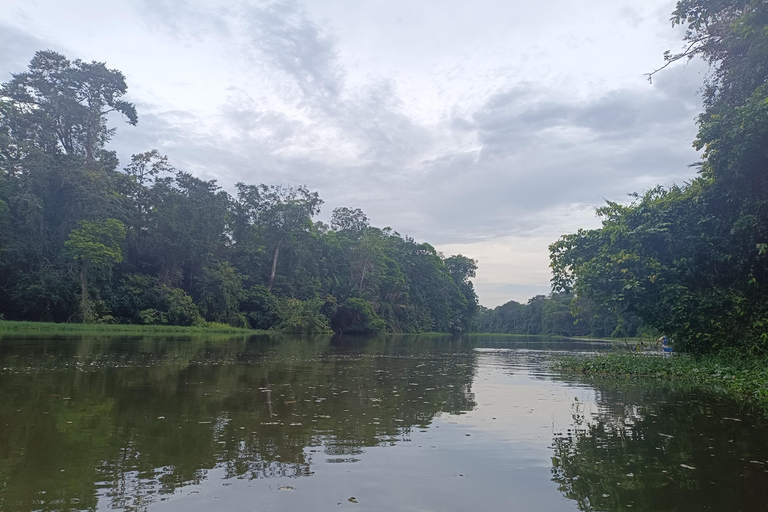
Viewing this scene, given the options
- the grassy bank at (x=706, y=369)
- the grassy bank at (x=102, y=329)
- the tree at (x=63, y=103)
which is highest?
the tree at (x=63, y=103)

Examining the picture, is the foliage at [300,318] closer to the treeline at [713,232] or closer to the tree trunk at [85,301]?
the tree trunk at [85,301]

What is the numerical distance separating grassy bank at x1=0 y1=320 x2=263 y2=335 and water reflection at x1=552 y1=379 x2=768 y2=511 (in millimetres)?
34900

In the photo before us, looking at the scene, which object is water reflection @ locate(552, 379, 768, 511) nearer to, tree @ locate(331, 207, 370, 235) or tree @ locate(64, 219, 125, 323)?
tree @ locate(64, 219, 125, 323)

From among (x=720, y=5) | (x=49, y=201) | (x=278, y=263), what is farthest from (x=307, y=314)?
(x=720, y=5)

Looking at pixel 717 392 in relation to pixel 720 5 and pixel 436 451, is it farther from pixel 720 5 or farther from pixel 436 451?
pixel 720 5

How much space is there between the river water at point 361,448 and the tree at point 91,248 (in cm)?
3191

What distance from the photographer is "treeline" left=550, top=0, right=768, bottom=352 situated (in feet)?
49.2

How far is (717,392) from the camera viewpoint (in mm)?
12477

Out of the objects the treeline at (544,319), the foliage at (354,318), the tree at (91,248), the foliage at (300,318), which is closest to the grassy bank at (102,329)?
the tree at (91,248)

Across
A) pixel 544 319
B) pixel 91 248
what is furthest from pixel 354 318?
pixel 544 319

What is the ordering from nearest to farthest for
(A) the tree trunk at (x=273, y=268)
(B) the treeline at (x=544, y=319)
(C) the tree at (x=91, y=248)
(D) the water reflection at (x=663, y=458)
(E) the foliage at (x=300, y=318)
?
(D) the water reflection at (x=663, y=458)
(C) the tree at (x=91, y=248)
(E) the foliage at (x=300, y=318)
(A) the tree trunk at (x=273, y=268)
(B) the treeline at (x=544, y=319)

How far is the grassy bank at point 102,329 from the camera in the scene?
A: 34281 millimetres

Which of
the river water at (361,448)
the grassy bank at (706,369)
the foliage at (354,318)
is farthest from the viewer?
the foliage at (354,318)

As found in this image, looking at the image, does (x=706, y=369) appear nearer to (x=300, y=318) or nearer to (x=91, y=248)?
(x=91, y=248)
